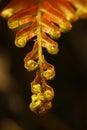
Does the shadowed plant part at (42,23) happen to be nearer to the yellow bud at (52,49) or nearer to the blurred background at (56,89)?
the yellow bud at (52,49)

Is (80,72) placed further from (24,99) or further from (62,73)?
(24,99)

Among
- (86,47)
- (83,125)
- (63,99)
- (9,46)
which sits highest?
(9,46)

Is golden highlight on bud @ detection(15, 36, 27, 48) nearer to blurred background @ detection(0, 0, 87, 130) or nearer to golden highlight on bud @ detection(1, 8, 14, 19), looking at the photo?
golden highlight on bud @ detection(1, 8, 14, 19)

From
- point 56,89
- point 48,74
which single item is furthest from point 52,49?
point 56,89

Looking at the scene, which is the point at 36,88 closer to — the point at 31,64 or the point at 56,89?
Answer: the point at 31,64

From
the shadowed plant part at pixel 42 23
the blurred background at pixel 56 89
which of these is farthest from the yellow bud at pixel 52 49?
the blurred background at pixel 56 89

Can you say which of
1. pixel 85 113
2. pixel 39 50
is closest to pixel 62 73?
pixel 85 113
